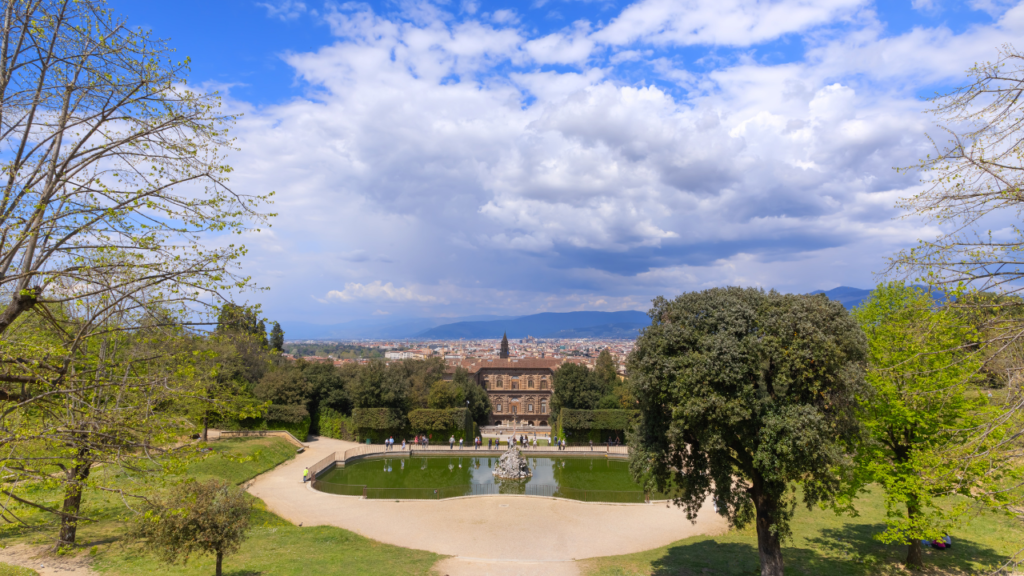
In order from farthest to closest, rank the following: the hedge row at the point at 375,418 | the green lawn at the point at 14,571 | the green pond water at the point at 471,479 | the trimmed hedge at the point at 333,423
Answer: the trimmed hedge at the point at 333,423
the hedge row at the point at 375,418
the green pond water at the point at 471,479
the green lawn at the point at 14,571

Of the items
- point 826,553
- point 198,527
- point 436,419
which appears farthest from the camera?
point 436,419

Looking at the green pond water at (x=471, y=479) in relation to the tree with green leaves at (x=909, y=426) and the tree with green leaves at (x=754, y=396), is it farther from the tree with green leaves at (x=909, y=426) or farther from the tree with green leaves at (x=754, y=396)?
the tree with green leaves at (x=909, y=426)

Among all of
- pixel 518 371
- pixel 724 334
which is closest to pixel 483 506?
pixel 724 334

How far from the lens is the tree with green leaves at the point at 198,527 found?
430 inches

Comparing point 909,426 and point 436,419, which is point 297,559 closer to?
point 909,426

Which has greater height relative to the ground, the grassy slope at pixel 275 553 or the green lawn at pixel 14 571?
the green lawn at pixel 14 571

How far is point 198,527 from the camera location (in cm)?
1133

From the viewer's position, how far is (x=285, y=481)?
25828 millimetres

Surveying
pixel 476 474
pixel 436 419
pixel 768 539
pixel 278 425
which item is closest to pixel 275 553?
pixel 768 539

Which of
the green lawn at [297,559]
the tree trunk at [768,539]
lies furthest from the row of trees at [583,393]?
the tree trunk at [768,539]

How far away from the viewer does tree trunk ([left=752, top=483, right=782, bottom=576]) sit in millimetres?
12078

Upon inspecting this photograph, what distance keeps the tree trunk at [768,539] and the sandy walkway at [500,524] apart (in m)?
5.25

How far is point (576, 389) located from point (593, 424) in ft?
15.7

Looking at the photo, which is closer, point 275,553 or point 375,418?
point 275,553
